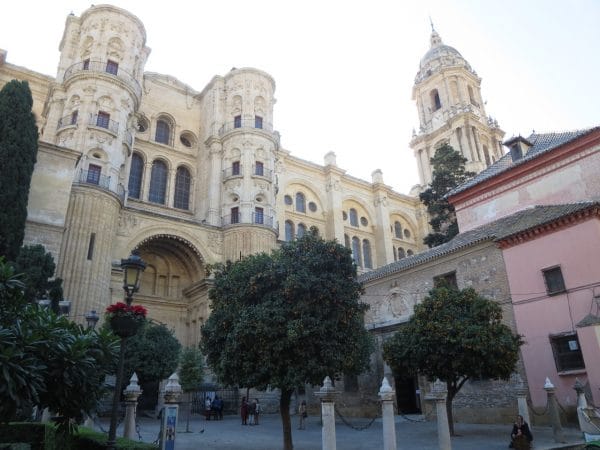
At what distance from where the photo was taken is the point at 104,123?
85.0ft

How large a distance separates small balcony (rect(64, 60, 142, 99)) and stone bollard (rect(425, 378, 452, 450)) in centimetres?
2479

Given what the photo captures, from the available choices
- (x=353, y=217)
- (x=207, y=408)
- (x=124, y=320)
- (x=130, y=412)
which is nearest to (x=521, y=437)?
(x=124, y=320)

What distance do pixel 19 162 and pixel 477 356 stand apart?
17428 mm

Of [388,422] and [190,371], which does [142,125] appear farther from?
[388,422]

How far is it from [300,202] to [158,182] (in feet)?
41.2

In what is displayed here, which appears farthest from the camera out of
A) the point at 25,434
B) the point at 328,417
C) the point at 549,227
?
the point at 549,227

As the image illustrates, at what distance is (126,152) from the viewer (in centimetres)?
2703

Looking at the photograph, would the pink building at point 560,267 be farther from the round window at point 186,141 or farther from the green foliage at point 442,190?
the round window at point 186,141

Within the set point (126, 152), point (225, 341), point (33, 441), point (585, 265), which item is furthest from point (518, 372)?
point (126, 152)

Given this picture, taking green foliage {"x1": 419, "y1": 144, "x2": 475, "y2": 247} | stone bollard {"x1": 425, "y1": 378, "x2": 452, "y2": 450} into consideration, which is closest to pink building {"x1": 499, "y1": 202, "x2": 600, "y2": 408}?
stone bollard {"x1": 425, "y1": 378, "x2": 452, "y2": 450}

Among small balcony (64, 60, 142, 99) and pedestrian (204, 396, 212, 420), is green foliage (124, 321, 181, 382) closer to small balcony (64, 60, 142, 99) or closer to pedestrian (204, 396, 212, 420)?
pedestrian (204, 396, 212, 420)

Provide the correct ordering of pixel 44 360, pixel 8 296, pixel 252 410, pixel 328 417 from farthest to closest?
pixel 252 410, pixel 328 417, pixel 8 296, pixel 44 360

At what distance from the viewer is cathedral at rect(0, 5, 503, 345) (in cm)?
2145

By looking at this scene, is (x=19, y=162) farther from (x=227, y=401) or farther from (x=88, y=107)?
(x=227, y=401)
